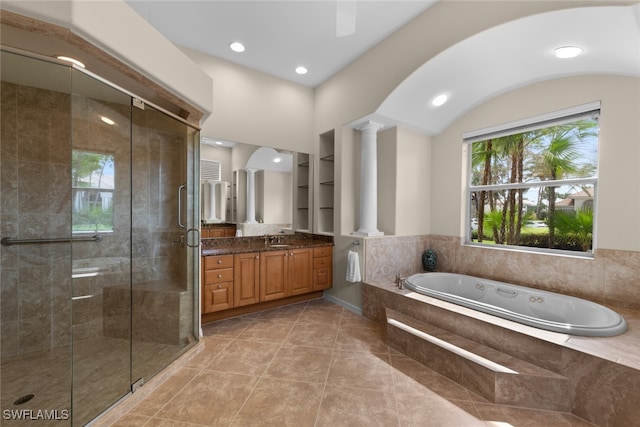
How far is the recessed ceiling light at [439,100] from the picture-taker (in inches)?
118

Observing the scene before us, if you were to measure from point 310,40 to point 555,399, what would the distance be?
3716 millimetres

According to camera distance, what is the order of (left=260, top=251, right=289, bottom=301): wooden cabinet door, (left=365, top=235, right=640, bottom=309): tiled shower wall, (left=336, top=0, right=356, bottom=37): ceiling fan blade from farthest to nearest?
(left=260, top=251, right=289, bottom=301): wooden cabinet door < (left=365, top=235, right=640, bottom=309): tiled shower wall < (left=336, top=0, right=356, bottom=37): ceiling fan blade

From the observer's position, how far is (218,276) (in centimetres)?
279

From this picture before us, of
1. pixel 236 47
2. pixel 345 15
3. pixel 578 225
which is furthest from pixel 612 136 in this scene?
pixel 236 47

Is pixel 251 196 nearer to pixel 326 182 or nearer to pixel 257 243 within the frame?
pixel 257 243

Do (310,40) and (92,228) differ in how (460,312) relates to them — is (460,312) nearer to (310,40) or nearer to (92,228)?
(310,40)

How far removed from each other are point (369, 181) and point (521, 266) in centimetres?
198

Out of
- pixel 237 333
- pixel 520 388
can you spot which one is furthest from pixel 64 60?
pixel 520 388

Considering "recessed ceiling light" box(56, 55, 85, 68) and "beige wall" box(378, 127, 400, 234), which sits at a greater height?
"recessed ceiling light" box(56, 55, 85, 68)

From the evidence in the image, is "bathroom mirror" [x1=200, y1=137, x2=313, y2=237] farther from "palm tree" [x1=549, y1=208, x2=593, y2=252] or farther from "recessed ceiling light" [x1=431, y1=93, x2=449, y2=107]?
"palm tree" [x1=549, y1=208, x2=593, y2=252]

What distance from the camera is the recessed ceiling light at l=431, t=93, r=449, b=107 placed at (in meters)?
2.99

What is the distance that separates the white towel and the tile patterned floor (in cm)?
67

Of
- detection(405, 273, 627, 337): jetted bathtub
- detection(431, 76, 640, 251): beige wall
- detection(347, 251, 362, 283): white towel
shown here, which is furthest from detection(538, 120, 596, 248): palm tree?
detection(347, 251, 362, 283): white towel

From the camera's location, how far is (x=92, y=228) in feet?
8.00
